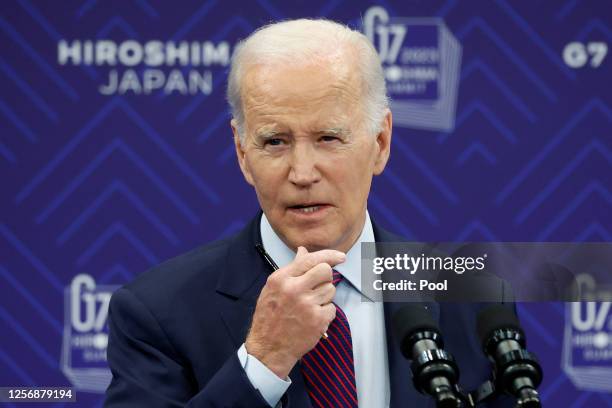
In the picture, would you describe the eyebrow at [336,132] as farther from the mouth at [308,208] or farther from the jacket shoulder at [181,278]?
the jacket shoulder at [181,278]

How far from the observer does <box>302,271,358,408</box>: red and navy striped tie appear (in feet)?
5.00

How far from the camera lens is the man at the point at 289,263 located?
5.02 ft

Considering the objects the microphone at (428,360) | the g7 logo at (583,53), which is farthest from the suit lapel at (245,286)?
the g7 logo at (583,53)

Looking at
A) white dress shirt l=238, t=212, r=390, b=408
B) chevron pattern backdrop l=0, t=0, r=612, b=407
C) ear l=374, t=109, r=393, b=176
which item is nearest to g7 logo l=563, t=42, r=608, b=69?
chevron pattern backdrop l=0, t=0, r=612, b=407

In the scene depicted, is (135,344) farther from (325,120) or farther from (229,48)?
(229,48)

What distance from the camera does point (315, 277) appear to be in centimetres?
133

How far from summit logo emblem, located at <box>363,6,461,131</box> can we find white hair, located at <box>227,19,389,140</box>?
43.3 inches

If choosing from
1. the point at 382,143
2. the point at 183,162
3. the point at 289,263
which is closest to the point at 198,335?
the point at 289,263

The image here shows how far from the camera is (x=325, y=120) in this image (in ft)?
5.06

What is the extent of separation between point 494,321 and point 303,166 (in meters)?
0.43

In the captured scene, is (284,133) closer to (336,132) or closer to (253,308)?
(336,132)

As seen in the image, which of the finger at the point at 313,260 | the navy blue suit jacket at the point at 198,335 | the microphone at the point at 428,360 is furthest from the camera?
the navy blue suit jacket at the point at 198,335

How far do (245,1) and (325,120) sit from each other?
4.33 ft

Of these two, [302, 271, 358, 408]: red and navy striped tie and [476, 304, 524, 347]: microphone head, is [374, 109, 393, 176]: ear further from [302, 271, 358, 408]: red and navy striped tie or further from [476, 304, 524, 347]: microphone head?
[476, 304, 524, 347]: microphone head
